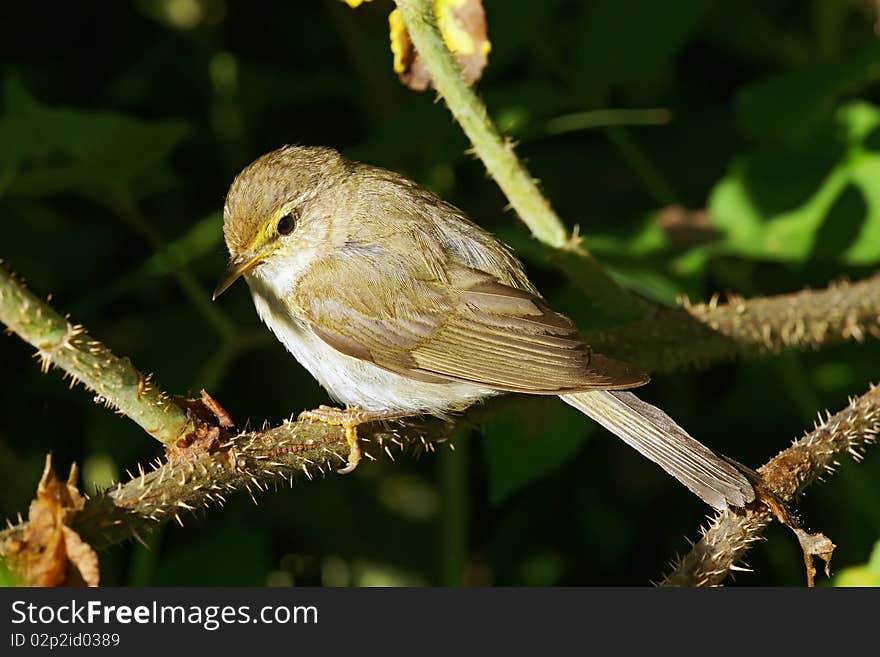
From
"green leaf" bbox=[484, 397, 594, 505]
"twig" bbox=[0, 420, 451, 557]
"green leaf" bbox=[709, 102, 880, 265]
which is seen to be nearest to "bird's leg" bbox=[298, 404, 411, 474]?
"twig" bbox=[0, 420, 451, 557]

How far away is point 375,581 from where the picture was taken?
4.70 m

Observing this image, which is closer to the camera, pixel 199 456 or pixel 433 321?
pixel 199 456

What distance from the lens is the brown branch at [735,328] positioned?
338 centimetres

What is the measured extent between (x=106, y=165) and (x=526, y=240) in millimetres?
1531

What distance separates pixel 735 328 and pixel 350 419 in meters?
1.29

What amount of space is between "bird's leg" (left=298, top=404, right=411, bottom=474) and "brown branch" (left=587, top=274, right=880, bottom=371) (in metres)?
0.77

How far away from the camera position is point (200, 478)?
238 cm

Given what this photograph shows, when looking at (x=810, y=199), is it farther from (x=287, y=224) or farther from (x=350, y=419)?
(x=350, y=419)

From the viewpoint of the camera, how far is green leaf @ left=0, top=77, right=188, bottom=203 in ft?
12.0

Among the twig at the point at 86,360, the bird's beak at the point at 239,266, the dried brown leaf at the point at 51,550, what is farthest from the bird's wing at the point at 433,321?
the dried brown leaf at the point at 51,550

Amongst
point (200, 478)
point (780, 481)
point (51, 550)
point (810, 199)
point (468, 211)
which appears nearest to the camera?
point (51, 550)

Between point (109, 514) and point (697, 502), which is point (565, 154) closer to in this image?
point (697, 502)

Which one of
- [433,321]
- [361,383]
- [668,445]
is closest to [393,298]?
[433,321]

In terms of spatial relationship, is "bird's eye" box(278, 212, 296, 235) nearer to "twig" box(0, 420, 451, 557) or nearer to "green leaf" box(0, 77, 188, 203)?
"green leaf" box(0, 77, 188, 203)
